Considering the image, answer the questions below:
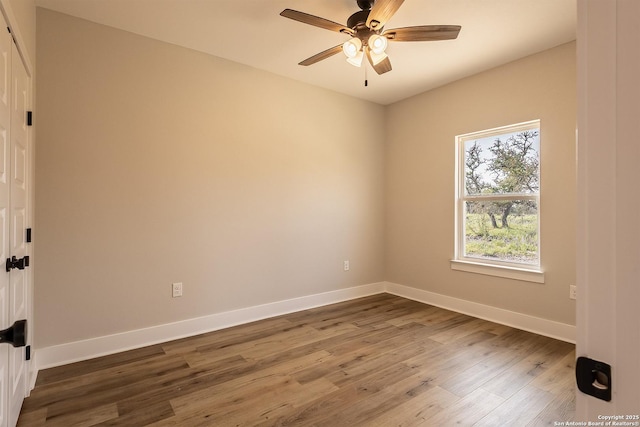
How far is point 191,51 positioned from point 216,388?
2.93 metres

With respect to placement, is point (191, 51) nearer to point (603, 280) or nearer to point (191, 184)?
point (191, 184)

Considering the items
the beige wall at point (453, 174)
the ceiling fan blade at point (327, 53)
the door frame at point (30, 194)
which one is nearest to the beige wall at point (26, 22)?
the door frame at point (30, 194)

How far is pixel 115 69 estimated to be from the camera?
8.70 ft

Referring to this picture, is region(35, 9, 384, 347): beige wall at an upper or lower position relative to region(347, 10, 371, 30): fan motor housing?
lower

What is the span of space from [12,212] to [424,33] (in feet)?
8.73

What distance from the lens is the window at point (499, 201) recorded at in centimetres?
318

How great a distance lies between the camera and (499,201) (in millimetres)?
3441

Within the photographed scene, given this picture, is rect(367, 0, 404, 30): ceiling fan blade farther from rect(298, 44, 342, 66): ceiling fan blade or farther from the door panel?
the door panel

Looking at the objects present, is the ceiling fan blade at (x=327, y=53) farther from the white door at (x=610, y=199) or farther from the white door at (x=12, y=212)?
the white door at (x=610, y=199)

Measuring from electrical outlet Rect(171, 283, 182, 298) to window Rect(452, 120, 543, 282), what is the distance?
120 inches

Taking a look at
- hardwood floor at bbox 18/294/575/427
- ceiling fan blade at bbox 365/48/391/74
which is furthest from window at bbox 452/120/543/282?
ceiling fan blade at bbox 365/48/391/74

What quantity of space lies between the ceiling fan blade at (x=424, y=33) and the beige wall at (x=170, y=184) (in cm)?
172

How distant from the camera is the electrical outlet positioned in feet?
9.56

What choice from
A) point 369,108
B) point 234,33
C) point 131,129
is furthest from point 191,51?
point 369,108
